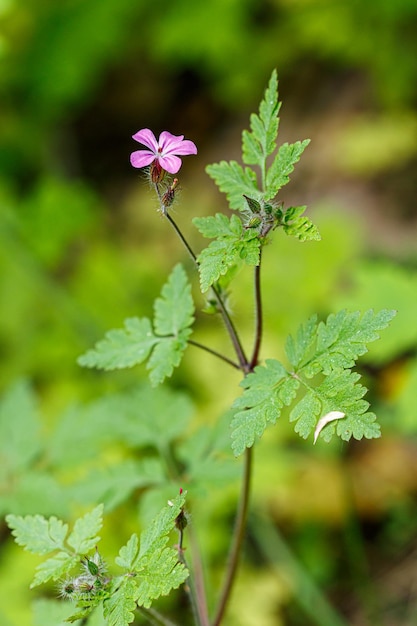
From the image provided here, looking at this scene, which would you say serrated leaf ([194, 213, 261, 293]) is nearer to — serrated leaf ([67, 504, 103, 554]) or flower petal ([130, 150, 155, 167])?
flower petal ([130, 150, 155, 167])

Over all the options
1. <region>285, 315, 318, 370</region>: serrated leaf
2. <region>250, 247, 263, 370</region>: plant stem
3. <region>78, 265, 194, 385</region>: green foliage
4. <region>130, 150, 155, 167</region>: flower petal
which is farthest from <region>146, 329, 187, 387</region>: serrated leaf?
<region>130, 150, 155, 167</region>: flower petal

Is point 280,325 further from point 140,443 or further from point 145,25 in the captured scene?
point 145,25

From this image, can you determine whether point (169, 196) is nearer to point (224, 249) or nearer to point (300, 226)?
point (224, 249)

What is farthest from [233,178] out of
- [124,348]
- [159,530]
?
[159,530]

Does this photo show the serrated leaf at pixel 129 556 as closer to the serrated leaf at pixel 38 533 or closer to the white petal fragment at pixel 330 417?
the serrated leaf at pixel 38 533

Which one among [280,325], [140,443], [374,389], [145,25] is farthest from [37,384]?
[145,25]
